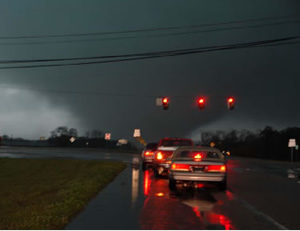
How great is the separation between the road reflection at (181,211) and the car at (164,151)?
4733 millimetres

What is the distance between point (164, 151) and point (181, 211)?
30.0 ft

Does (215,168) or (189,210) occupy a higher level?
(215,168)

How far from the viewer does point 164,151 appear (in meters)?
18.1

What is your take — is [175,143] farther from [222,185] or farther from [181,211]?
[181,211]

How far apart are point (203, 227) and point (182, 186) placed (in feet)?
24.3

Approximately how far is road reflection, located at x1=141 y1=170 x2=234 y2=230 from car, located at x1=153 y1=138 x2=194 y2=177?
4.73 metres

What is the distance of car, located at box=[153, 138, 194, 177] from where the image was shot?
1794 cm

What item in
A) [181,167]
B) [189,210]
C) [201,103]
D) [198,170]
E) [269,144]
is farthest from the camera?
[269,144]

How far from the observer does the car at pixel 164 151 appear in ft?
58.9

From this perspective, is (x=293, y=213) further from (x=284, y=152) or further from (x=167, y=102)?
(x=284, y=152)

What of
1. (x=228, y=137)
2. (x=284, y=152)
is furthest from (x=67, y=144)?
(x=284, y=152)

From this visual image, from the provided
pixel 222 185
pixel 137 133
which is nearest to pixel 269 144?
pixel 137 133

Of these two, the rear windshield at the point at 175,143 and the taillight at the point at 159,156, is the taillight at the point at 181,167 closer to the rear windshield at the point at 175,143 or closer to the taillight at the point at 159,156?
the taillight at the point at 159,156

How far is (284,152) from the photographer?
68062 mm
